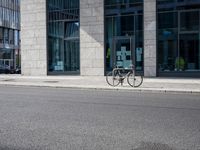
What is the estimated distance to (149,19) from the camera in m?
24.5

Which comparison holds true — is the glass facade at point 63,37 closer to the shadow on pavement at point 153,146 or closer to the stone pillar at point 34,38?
the stone pillar at point 34,38

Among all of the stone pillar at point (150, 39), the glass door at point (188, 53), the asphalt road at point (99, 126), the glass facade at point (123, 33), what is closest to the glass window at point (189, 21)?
the glass door at point (188, 53)

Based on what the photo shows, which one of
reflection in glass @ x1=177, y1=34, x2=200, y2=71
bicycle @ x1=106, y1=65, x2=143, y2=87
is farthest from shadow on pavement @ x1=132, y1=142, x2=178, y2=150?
reflection in glass @ x1=177, y1=34, x2=200, y2=71

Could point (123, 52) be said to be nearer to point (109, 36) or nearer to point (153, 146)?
point (109, 36)

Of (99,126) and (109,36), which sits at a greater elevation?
(109,36)

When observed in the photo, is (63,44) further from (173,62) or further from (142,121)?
(142,121)

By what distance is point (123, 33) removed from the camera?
2561 centimetres

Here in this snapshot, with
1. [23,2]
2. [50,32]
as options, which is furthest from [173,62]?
[23,2]

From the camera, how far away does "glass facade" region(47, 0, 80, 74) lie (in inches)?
1069

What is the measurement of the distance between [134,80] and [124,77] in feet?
2.33

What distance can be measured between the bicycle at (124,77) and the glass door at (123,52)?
6.00 metres

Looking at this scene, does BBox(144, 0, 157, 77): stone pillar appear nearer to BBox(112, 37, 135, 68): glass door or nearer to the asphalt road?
BBox(112, 37, 135, 68): glass door

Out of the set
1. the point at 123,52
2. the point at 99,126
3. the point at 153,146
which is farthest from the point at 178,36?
the point at 153,146

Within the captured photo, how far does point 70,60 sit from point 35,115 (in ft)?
59.8
